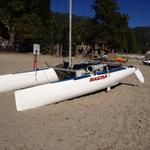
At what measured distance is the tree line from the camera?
3588cm

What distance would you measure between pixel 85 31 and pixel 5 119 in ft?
126

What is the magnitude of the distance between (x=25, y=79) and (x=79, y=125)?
441 cm

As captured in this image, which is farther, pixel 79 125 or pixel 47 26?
pixel 47 26

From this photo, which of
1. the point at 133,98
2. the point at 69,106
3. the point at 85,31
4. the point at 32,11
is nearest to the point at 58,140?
the point at 69,106

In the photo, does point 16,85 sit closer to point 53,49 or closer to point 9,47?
point 53,49

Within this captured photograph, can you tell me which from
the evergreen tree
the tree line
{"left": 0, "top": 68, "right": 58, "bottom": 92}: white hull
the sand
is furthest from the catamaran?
the evergreen tree

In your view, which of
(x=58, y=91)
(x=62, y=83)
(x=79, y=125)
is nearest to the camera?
(x=79, y=125)

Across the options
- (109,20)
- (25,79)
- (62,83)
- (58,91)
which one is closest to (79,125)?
(58,91)

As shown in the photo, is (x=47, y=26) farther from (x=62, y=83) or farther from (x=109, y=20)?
(x=62, y=83)

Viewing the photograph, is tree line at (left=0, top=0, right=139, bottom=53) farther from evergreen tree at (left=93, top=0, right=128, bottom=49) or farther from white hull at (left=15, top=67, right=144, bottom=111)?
white hull at (left=15, top=67, right=144, bottom=111)

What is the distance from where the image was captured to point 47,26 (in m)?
41.4

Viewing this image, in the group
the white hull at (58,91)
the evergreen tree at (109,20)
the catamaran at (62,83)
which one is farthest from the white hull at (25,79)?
the evergreen tree at (109,20)

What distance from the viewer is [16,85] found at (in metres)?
10.2

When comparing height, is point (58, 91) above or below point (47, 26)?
below
